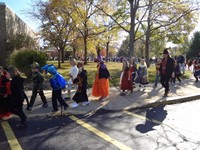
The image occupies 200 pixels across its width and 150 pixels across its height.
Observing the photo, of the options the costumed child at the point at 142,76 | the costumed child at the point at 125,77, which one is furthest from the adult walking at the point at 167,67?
the costumed child at the point at 142,76

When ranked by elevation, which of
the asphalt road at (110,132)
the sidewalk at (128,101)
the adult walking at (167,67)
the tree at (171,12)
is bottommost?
the asphalt road at (110,132)

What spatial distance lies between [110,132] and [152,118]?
1.72 meters

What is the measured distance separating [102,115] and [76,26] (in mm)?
25083

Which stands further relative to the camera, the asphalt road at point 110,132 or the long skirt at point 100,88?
the long skirt at point 100,88

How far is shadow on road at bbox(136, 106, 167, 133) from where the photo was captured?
5.96 m

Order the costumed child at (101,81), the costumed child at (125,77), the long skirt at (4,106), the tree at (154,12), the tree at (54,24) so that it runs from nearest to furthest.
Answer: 1. the long skirt at (4,106)
2. the costumed child at (101,81)
3. the costumed child at (125,77)
4. the tree at (154,12)
5. the tree at (54,24)

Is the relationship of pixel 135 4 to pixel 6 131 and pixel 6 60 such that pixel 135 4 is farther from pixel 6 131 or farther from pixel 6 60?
pixel 6 131

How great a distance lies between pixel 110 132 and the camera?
5699 millimetres

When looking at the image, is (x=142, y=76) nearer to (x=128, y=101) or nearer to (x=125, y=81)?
(x=125, y=81)

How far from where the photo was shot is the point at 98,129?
595 centimetres

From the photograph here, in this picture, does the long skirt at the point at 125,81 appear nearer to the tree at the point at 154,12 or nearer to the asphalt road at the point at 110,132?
the asphalt road at the point at 110,132

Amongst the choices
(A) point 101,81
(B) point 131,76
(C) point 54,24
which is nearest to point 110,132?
(A) point 101,81

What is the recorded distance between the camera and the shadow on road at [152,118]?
5.96 m

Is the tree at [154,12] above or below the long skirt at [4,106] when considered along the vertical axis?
above
